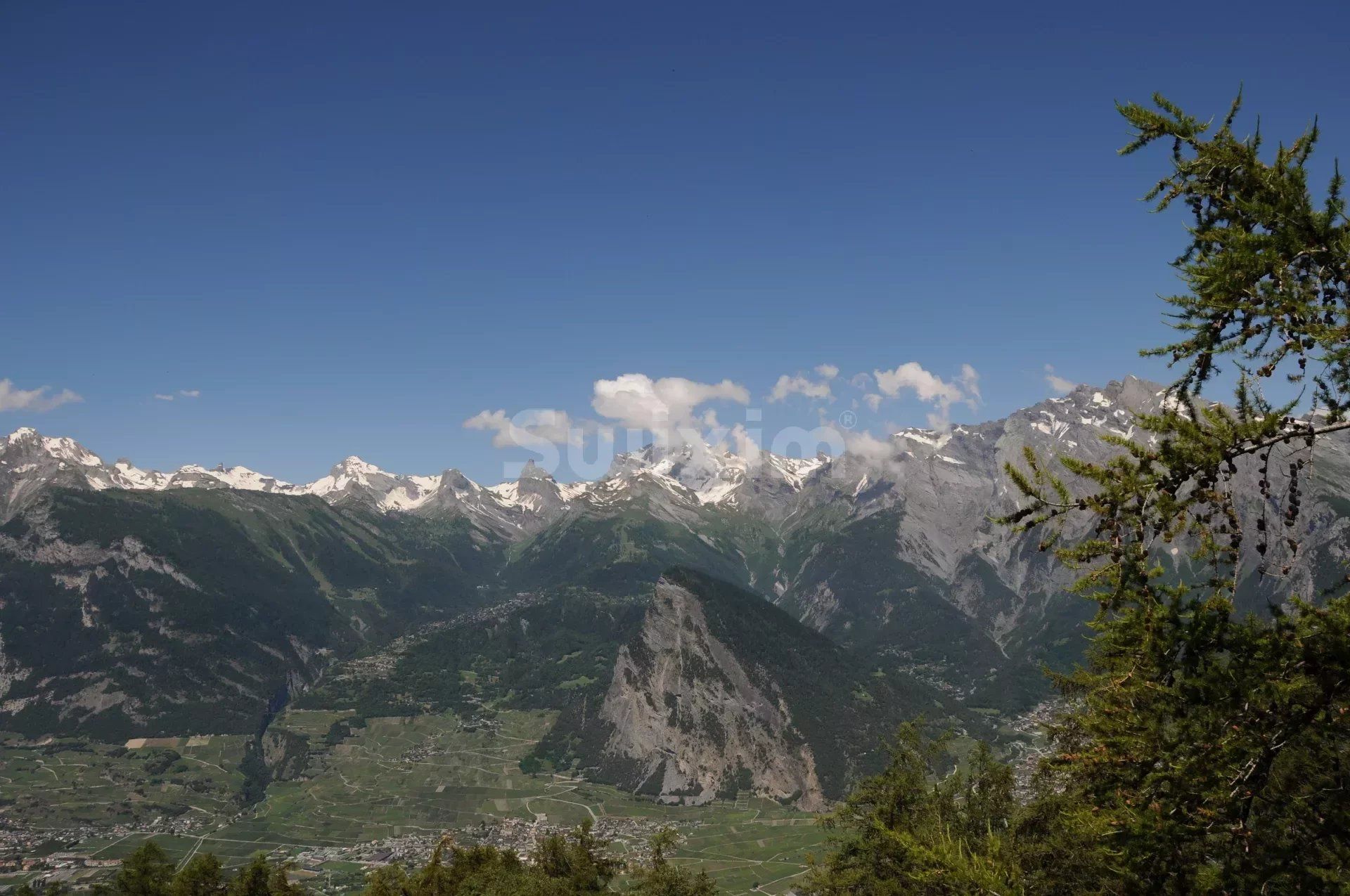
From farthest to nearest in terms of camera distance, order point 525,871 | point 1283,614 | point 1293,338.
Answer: point 525,871 → point 1283,614 → point 1293,338

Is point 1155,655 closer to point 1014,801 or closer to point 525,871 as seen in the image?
point 1014,801

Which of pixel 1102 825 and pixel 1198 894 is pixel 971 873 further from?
pixel 1198 894

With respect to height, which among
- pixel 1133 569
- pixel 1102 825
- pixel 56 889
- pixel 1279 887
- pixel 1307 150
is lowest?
pixel 56 889

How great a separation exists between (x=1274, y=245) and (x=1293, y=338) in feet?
5.67

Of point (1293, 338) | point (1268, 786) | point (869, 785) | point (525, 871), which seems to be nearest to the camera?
point (1293, 338)

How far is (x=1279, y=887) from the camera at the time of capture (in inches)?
584

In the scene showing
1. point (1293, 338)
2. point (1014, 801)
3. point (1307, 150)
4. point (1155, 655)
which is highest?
point (1307, 150)

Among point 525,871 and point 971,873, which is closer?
A: point 971,873

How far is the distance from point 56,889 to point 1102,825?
88094 mm

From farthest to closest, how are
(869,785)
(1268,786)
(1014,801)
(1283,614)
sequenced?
(1014,801) < (869,785) < (1268,786) < (1283,614)

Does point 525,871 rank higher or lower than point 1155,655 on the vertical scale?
lower

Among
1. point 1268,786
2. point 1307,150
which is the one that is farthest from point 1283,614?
point 1307,150

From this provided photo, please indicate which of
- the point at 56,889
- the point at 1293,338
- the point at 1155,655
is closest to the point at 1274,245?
the point at 1293,338

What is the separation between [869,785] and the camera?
48.6 meters
